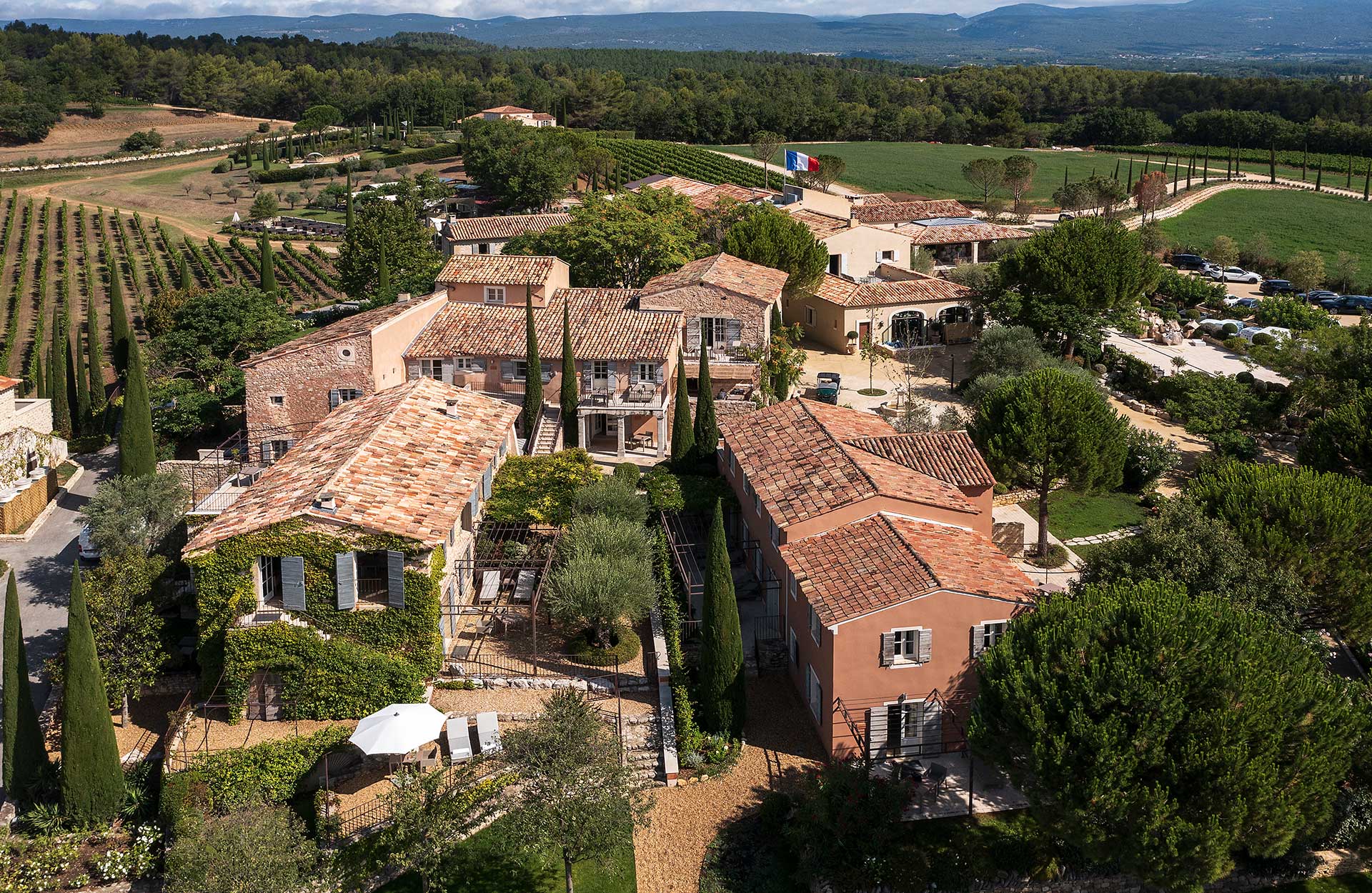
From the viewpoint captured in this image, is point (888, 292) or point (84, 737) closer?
point (84, 737)

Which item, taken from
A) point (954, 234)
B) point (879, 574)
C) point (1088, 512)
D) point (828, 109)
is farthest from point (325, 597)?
point (828, 109)

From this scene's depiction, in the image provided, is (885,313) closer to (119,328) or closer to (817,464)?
(817,464)

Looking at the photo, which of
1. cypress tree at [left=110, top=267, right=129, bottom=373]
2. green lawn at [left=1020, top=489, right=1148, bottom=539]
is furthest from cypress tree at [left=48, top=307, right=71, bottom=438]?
green lawn at [left=1020, top=489, right=1148, bottom=539]

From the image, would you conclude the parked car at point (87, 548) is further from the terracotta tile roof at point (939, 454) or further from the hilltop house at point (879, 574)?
the terracotta tile roof at point (939, 454)

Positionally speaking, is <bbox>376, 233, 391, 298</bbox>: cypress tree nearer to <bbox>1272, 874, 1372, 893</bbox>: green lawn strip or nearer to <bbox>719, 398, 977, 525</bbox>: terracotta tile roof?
<bbox>719, 398, 977, 525</bbox>: terracotta tile roof

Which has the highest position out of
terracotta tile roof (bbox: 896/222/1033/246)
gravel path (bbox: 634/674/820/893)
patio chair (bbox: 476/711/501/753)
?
terracotta tile roof (bbox: 896/222/1033/246)

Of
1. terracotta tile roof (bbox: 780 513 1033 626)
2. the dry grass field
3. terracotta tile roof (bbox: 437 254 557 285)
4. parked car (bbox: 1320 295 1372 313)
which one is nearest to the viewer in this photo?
terracotta tile roof (bbox: 780 513 1033 626)

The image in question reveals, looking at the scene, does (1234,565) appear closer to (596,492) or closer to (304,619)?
(596,492)
